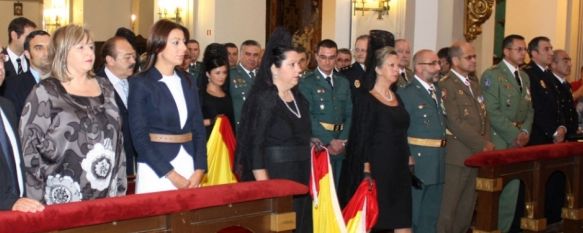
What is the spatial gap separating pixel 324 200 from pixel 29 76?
7.01ft

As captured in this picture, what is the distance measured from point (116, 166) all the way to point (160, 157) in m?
0.41

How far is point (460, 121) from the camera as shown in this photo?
636 centimetres

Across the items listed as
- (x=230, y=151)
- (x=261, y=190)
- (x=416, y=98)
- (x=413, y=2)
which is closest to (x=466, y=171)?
(x=416, y=98)

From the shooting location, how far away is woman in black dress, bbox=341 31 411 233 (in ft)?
18.2

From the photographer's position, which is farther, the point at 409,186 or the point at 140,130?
the point at 409,186

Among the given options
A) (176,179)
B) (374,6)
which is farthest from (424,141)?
(374,6)

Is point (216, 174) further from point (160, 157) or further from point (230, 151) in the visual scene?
point (160, 157)

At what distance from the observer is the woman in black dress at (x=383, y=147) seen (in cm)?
554

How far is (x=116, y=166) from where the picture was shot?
156 inches

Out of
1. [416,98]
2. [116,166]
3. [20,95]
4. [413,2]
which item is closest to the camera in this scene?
[116,166]

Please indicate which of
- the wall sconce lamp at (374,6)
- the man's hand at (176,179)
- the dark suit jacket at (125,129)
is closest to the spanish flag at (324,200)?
the man's hand at (176,179)

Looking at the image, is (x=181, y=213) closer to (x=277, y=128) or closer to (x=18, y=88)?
(x=277, y=128)

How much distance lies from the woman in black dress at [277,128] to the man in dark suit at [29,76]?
4.27 ft

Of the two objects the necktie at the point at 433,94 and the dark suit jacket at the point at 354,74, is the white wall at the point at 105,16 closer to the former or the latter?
the dark suit jacket at the point at 354,74
